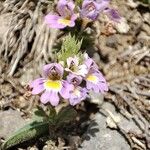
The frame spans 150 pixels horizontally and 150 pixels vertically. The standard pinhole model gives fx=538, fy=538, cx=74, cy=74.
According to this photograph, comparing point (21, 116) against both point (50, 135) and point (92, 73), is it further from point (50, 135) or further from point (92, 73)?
point (92, 73)

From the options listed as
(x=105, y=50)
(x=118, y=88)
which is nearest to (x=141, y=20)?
(x=105, y=50)

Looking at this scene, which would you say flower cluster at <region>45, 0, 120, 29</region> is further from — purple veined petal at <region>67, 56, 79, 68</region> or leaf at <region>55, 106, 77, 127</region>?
leaf at <region>55, 106, 77, 127</region>

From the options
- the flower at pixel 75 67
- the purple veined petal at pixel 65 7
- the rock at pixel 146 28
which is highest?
the purple veined petal at pixel 65 7

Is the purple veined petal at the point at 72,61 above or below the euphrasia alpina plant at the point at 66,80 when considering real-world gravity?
above

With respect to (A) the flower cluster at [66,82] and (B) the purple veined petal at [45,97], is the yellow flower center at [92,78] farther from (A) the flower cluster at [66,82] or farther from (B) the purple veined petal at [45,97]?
(B) the purple veined petal at [45,97]

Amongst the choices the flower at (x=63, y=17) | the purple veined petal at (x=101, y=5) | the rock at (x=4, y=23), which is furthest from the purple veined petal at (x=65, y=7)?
the rock at (x=4, y=23)
